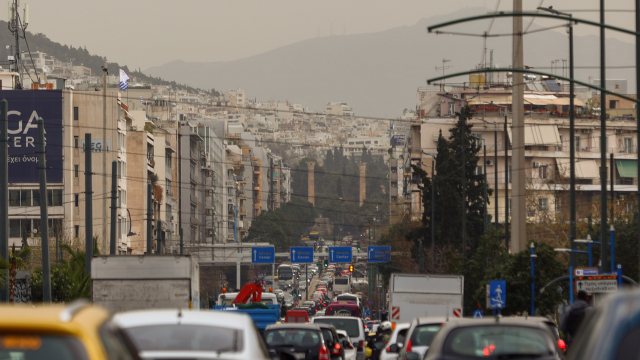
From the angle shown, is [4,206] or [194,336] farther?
[4,206]

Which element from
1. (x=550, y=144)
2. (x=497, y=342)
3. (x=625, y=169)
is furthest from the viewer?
(x=550, y=144)

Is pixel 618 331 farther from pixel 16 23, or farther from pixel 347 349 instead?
pixel 16 23

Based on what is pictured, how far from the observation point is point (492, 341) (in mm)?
10578

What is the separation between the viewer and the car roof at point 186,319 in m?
9.12

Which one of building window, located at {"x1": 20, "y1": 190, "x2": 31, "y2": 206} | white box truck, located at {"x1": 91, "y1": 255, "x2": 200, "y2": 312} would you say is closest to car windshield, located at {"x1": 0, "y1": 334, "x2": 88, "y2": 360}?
white box truck, located at {"x1": 91, "y1": 255, "x2": 200, "y2": 312}

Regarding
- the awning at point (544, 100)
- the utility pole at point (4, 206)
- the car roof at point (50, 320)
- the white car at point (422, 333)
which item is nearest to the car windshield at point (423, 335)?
the white car at point (422, 333)

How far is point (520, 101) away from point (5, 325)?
3784 cm

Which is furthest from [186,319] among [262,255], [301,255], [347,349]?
[301,255]

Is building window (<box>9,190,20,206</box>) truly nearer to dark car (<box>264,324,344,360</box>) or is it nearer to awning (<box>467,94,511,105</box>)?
awning (<box>467,94,511,105</box>)

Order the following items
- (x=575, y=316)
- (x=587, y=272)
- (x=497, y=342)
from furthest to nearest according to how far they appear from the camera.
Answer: (x=587, y=272) < (x=575, y=316) < (x=497, y=342)

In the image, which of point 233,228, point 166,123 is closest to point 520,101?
point 166,123

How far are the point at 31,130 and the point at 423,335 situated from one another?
74784 millimetres

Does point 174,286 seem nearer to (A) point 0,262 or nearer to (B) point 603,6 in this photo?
(A) point 0,262

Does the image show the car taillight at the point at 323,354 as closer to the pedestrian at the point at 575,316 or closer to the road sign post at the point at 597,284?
the pedestrian at the point at 575,316
